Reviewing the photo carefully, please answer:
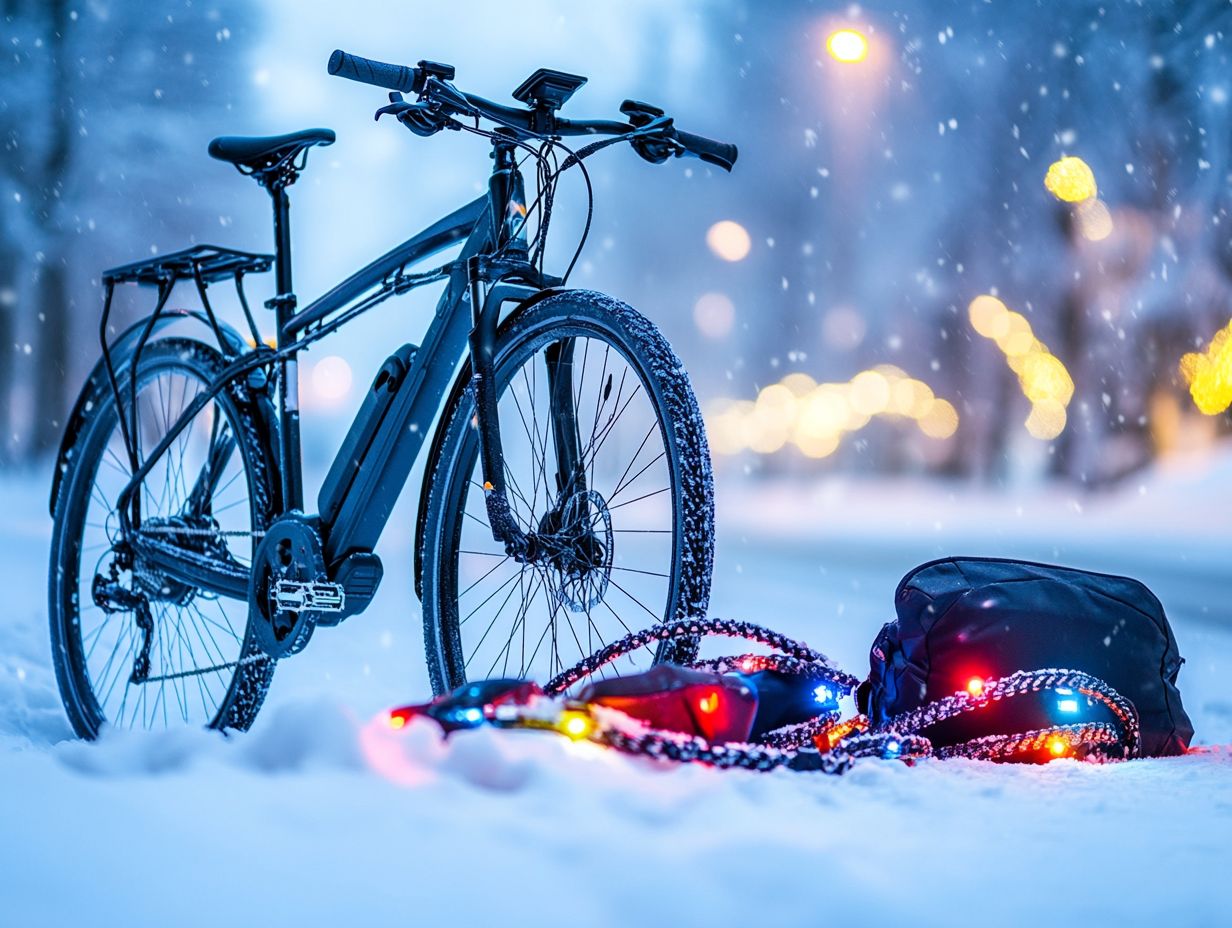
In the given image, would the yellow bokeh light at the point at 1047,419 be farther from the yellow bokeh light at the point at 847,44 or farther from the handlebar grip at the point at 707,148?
the handlebar grip at the point at 707,148

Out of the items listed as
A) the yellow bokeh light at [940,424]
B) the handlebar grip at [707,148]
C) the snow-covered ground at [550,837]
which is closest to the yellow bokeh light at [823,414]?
the yellow bokeh light at [940,424]

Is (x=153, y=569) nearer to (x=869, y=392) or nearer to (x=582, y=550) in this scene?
(x=582, y=550)

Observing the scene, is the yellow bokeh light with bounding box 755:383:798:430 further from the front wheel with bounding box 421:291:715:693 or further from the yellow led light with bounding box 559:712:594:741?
the yellow led light with bounding box 559:712:594:741

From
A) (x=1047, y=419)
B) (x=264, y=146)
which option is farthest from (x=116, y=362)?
(x=1047, y=419)

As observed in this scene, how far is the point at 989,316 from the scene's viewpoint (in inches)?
286

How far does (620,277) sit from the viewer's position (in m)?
6.34

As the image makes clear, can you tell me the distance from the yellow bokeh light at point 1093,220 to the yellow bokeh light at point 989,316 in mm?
694

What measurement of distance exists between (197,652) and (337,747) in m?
1.91

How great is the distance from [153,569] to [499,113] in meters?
1.24

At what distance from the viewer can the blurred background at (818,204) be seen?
5016 mm

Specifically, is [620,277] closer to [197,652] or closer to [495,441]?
[197,652]

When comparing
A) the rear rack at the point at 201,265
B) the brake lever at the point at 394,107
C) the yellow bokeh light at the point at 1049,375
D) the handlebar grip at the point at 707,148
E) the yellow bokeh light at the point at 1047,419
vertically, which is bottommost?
the brake lever at the point at 394,107

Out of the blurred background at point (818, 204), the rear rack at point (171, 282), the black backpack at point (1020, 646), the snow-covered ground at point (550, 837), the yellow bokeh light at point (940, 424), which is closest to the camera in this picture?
the snow-covered ground at point (550, 837)

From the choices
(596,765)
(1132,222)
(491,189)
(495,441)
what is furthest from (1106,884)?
(1132,222)
